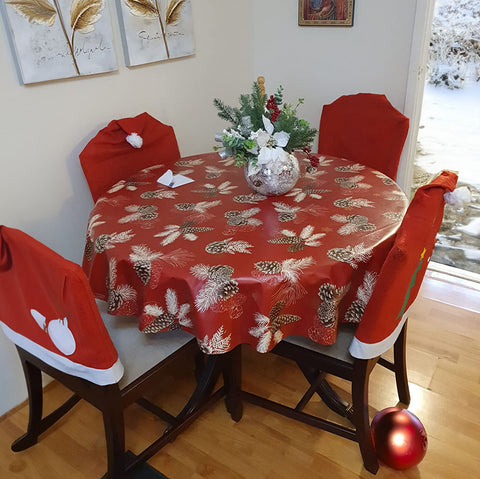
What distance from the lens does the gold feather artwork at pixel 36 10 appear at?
5.46ft

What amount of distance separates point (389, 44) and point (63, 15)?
5.38 ft

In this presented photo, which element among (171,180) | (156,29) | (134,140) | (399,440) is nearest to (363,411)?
(399,440)

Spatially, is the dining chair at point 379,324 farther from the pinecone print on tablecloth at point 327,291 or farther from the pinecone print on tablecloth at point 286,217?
A: the pinecone print on tablecloth at point 286,217

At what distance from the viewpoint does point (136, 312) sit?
4.81 ft

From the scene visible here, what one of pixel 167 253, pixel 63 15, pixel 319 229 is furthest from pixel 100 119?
pixel 319 229

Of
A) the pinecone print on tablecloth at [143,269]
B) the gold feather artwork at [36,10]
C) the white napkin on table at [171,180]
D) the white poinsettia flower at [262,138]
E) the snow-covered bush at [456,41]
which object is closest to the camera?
the pinecone print on tablecloth at [143,269]

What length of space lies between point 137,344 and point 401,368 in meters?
1.05

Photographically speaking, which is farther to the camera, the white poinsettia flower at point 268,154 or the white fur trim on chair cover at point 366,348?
the white poinsettia flower at point 268,154

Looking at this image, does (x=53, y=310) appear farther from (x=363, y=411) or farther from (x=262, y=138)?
(x=363, y=411)

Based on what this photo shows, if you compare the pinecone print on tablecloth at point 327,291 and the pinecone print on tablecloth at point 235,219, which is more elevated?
the pinecone print on tablecloth at point 235,219

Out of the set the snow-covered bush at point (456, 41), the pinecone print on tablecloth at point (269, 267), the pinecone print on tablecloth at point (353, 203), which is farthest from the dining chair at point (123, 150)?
the snow-covered bush at point (456, 41)

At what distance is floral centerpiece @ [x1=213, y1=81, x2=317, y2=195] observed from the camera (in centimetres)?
157

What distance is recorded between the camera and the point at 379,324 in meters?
1.33

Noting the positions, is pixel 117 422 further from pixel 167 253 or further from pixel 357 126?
pixel 357 126
